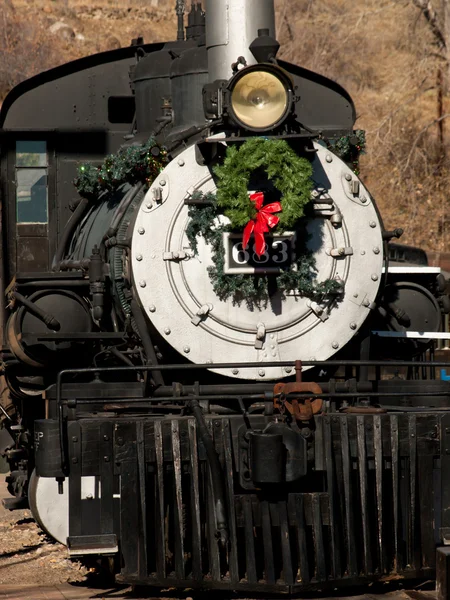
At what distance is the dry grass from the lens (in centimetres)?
2219

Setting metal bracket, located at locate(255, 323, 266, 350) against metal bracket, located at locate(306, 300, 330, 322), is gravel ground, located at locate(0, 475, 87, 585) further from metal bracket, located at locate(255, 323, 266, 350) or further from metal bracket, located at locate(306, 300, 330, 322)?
metal bracket, located at locate(306, 300, 330, 322)

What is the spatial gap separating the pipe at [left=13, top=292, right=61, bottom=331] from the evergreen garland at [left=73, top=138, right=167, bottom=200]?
38.9 inches

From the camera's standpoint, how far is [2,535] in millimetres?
8430

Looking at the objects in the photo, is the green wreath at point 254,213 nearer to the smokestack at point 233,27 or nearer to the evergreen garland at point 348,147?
the evergreen garland at point 348,147

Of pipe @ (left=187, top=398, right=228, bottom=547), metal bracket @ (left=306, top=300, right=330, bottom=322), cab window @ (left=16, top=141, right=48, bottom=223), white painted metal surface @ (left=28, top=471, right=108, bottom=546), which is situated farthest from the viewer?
cab window @ (left=16, top=141, right=48, bottom=223)

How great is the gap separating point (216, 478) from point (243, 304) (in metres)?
1.21

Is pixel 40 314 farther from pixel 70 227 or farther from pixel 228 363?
pixel 228 363

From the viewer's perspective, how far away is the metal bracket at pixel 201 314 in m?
6.32

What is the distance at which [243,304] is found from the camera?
253 inches

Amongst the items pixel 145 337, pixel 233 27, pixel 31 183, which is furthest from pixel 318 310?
pixel 31 183

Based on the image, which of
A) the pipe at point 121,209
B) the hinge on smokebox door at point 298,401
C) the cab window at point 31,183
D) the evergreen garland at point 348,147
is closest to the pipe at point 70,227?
the cab window at point 31,183

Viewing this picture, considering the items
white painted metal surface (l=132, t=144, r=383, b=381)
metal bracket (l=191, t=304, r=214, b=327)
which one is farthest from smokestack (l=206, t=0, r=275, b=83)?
metal bracket (l=191, t=304, r=214, b=327)

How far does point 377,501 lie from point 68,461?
167 cm

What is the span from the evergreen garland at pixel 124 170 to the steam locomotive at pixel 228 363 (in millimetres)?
38
